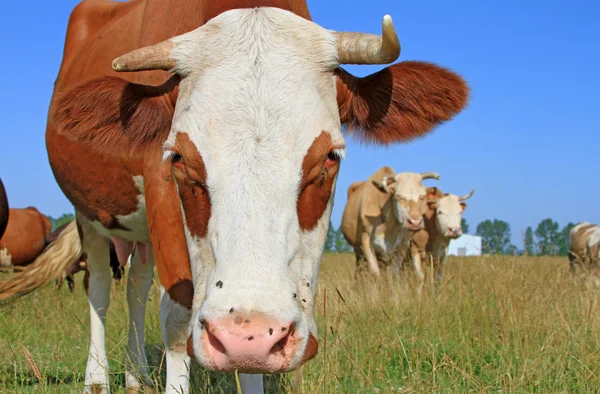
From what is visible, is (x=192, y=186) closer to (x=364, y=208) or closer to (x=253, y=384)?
(x=253, y=384)

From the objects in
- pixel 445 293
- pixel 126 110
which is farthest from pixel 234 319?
pixel 445 293

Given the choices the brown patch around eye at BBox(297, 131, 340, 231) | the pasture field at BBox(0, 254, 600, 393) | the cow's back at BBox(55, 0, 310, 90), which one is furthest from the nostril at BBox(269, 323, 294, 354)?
the cow's back at BBox(55, 0, 310, 90)

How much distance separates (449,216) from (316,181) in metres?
13.3

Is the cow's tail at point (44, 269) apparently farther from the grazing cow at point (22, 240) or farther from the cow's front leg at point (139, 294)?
the grazing cow at point (22, 240)

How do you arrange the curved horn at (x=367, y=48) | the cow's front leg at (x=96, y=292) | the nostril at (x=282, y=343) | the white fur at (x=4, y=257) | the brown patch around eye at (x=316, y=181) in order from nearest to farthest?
the nostril at (x=282, y=343), the brown patch around eye at (x=316, y=181), the curved horn at (x=367, y=48), the cow's front leg at (x=96, y=292), the white fur at (x=4, y=257)

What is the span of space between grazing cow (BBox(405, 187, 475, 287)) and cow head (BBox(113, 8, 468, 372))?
11861 millimetres

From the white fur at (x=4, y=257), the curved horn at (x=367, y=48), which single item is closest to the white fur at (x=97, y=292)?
the curved horn at (x=367, y=48)

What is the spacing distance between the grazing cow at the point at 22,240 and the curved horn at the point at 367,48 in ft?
45.5

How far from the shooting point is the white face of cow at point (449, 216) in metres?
15.1

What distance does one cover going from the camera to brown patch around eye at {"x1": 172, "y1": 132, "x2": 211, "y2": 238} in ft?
8.25

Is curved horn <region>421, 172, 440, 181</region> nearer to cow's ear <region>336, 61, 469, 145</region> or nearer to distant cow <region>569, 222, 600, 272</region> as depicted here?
distant cow <region>569, 222, 600, 272</region>

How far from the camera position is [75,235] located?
602 centimetres

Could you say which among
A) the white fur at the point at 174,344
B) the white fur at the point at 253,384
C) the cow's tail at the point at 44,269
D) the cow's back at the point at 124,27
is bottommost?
the white fur at the point at 253,384

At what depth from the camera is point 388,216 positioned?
14320 mm
